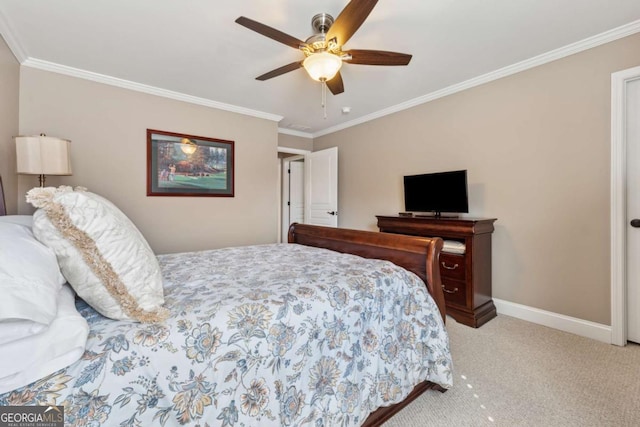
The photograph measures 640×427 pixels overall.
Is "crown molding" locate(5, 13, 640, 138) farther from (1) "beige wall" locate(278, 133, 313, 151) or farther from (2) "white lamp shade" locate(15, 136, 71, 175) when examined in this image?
→ (2) "white lamp shade" locate(15, 136, 71, 175)

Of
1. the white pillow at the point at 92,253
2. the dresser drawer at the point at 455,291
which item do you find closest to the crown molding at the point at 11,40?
the white pillow at the point at 92,253

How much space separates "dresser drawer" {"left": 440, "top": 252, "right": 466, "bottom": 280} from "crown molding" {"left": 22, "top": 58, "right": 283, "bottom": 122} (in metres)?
3.05

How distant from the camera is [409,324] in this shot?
5.07ft

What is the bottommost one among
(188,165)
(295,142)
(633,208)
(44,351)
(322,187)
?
(44,351)

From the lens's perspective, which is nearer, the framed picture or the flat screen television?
the flat screen television

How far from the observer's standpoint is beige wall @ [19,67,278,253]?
2.71 meters

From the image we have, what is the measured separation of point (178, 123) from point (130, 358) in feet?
10.6

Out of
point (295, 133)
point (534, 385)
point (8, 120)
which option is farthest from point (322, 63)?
point (295, 133)

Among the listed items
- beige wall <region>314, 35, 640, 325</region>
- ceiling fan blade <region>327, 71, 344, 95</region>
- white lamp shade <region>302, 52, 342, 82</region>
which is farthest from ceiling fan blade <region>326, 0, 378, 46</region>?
beige wall <region>314, 35, 640, 325</region>

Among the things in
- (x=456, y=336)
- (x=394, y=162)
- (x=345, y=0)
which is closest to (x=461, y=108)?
(x=394, y=162)

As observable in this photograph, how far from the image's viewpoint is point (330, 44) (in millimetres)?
1868

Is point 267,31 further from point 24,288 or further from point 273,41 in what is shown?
point 24,288

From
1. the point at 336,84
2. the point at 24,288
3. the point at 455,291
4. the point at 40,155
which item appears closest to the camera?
the point at 24,288

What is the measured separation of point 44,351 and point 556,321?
3419 mm
